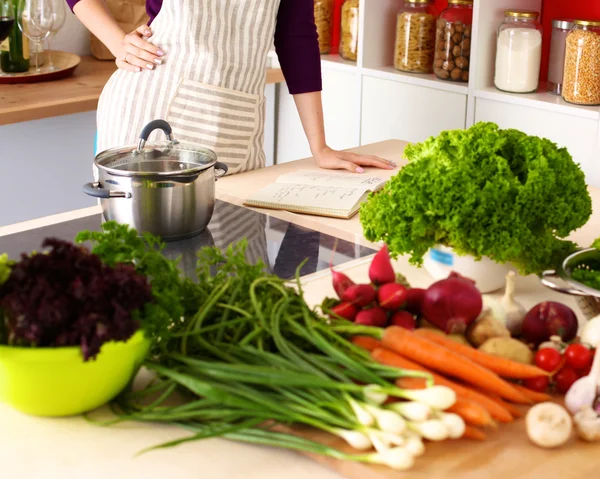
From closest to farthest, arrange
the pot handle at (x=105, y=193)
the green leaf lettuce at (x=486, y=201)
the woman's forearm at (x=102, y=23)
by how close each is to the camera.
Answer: the green leaf lettuce at (x=486, y=201)
the pot handle at (x=105, y=193)
the woman's forearm at (x=102, y=23)

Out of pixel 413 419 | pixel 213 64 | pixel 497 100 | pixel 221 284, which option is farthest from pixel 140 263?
pixel 497 100

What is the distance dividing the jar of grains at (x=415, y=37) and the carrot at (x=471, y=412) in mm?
2178

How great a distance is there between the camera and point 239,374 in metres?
0.91

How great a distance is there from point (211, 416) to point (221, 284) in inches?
7.8

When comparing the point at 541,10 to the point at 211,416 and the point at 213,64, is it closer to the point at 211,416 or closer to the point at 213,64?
the point at 213,64

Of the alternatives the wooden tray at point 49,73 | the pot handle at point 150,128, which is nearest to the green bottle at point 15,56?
the wooden tray at point 49,73

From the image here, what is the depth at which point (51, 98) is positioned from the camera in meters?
2.68

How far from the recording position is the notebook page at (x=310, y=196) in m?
1.70

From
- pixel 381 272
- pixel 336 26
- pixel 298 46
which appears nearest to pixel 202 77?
pixel 298 46

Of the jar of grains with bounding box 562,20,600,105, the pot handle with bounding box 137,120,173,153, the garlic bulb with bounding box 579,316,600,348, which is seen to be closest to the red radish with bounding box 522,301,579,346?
the garlic bulb with bounding box 579,316,600,348

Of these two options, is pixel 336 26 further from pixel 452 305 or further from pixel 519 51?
pixel 452 305

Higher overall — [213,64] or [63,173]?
[213,64]

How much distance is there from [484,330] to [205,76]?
1.13 metres

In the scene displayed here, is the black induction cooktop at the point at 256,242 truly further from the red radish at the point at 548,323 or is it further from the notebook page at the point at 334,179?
the red radish at the point at 548,323
